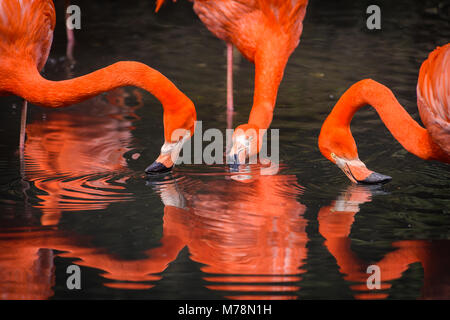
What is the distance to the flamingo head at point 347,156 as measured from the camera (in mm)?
4992

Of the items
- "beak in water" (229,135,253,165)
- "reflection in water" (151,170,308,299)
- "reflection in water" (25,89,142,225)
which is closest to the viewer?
"reflection in water" (151,170,308,299)

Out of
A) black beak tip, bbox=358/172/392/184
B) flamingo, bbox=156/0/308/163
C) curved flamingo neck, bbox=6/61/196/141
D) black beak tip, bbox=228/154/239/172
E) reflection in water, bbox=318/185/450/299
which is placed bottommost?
reflection in water, bbox=318/185/450/299

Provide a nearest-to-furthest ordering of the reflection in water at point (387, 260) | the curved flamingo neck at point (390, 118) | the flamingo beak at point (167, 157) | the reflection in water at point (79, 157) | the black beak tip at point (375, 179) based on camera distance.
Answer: the reflection in water at point (387, 260) → the curved flamingo neck at point (390, 118) → the reflection in water at point (79, 157) → the black beak tip at point (375, 179) → the flamingo beak at point (167, 157)

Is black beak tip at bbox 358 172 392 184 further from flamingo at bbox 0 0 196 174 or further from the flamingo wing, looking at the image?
flamingo at bbox 0 0 196 174

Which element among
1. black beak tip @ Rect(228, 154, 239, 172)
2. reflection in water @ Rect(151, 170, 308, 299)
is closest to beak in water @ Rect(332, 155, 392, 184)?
reflection in water @ Rect(151, 170, 308, 299)

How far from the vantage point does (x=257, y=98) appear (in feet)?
19.1

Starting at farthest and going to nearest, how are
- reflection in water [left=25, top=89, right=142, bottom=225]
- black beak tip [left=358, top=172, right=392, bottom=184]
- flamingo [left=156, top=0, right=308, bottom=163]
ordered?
flamingo [left=156, top=0, right=308, bottom=163], black beak tip [left=358, top=172, right=392, bottom=184], reflection in water [left=25, top=89, right=142, bottom=225]

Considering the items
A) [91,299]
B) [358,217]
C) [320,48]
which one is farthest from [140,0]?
[91,299]

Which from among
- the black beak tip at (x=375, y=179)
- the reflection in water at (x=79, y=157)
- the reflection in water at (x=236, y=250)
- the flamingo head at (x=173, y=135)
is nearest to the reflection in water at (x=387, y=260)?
the reflection in water at (x=236, y=250)

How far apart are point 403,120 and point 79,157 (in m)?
2.48

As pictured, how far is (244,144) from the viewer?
209 inches

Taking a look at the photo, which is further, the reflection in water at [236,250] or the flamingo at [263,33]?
the flamingo at [263,33]

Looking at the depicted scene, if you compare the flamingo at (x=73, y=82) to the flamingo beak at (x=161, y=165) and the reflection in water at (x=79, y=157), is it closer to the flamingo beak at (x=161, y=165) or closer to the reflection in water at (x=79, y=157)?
the flamingo beak at (x=161, y=165)

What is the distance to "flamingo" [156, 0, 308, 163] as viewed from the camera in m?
5.82
